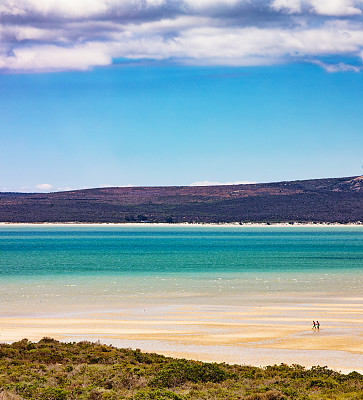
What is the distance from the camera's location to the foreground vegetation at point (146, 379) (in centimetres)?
1580

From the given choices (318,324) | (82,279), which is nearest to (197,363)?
(318,324)

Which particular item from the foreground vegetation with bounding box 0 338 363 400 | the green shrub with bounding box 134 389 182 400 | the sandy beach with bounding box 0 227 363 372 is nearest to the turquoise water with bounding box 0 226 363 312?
the sandy beach with bounding box 0 227 363 372

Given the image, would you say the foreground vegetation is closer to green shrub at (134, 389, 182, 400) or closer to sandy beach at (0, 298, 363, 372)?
green shrub at (134, 389, 182, 400)

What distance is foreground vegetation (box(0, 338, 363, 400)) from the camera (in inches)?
622

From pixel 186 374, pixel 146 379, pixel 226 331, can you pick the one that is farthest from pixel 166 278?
pixel 146 379

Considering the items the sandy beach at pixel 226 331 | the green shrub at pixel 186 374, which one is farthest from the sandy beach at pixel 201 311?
the green shrub at pixel 186 374

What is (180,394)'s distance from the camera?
1597cm

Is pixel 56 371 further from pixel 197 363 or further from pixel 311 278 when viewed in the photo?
pixel 311 278

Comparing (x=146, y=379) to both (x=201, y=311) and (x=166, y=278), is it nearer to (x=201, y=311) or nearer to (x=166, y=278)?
(x=201, y=311)

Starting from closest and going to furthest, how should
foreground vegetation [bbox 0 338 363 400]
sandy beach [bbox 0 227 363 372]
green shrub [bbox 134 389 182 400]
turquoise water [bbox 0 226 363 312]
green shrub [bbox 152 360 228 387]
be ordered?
green shrub [bbox 134 389 182 400] < foreground vegetation [bbox 0 338 363 400] < green shrub [bbox 152 360 228 387] < sandy beach [bbox 0 227 363 372] < turquoise water [bbox 0 226 363 312]

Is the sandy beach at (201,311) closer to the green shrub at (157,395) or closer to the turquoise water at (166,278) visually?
the turquoise water at (166,278)

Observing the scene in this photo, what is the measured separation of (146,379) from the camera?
17.8 meters

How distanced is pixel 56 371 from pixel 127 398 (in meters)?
3.88

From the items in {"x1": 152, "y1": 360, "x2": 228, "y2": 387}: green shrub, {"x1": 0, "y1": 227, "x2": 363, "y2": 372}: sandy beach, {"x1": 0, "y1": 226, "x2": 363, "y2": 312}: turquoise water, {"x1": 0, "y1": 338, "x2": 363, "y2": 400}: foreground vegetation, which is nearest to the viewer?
{"x1": 0, "y1": 338, "x2": 363, "y2": 400}: foreground vegetation
